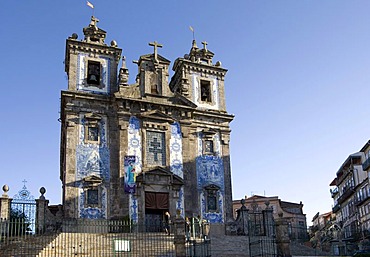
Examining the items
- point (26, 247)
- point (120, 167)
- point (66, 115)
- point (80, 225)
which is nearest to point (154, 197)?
point (120, 167)

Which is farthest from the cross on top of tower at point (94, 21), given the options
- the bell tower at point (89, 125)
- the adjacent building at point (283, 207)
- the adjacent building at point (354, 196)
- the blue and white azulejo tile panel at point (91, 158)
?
the adjacent building at point (283, 207)

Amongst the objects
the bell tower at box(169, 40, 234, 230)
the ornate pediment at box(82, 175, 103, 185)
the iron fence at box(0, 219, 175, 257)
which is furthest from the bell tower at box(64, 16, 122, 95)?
the iron fence at box(0, 219, 175, 257)

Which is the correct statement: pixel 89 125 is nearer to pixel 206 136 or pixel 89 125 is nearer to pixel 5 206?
pixel 5 206

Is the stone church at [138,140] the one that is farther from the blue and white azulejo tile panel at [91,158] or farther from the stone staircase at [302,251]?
the stone staircase at [302,251]

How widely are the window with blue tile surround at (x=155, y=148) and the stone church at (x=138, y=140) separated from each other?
6 centimetres

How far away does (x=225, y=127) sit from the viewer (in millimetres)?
31484

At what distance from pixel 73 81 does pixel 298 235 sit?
16.6 metres

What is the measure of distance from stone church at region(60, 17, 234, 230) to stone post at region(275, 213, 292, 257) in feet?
32.7

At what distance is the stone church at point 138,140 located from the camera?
26.7 meters

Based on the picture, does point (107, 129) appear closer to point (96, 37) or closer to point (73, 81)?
point (73, 81)

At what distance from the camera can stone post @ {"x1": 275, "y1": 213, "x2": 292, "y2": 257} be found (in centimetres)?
1847

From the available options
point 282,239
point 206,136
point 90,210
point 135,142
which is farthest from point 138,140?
point 282,239

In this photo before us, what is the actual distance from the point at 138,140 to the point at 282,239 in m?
12.4

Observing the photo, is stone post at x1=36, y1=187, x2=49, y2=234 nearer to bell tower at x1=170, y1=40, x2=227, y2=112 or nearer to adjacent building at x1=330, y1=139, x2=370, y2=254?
bell tower at x1=170, y1=40, x2=227, y2=112
